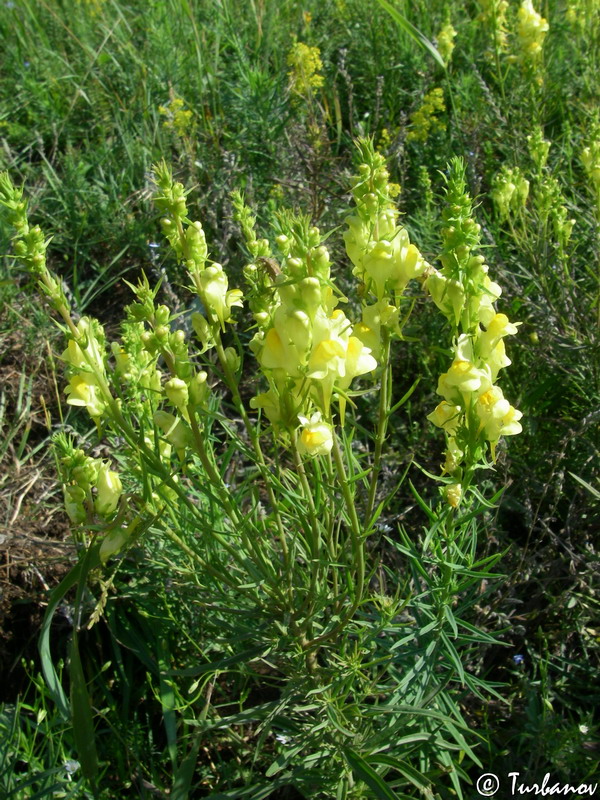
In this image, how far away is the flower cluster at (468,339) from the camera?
1.15m

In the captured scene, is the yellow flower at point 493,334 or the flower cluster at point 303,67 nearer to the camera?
the yellow flower at point 493,334

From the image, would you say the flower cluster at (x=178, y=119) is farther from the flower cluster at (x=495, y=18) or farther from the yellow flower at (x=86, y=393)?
the yellow flower at (x=86, y=393)

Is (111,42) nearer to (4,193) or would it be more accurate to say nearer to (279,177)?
(279,177)

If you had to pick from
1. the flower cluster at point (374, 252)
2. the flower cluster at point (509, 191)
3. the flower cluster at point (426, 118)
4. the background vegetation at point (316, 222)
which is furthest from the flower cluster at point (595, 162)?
the flower cluster at point (374, 252)

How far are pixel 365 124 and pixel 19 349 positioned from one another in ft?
6.10

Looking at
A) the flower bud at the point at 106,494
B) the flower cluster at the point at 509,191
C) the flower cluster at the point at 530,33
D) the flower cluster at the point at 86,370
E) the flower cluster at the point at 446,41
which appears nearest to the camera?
the flower cluster at the point at 86,370

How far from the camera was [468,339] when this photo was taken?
1.22 metres

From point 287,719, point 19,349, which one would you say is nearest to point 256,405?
point 287,719

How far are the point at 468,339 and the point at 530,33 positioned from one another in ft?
7.84

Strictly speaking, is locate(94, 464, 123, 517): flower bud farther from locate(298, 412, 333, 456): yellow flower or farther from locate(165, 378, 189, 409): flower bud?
locate(298, 412, 333, 456): yellow flower

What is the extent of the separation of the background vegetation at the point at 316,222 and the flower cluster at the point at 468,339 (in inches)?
5.4

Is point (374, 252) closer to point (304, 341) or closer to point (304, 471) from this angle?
point (304, 341)

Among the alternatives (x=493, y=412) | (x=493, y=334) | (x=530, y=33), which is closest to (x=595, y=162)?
(x=530, y=33)

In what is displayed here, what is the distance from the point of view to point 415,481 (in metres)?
2.38
